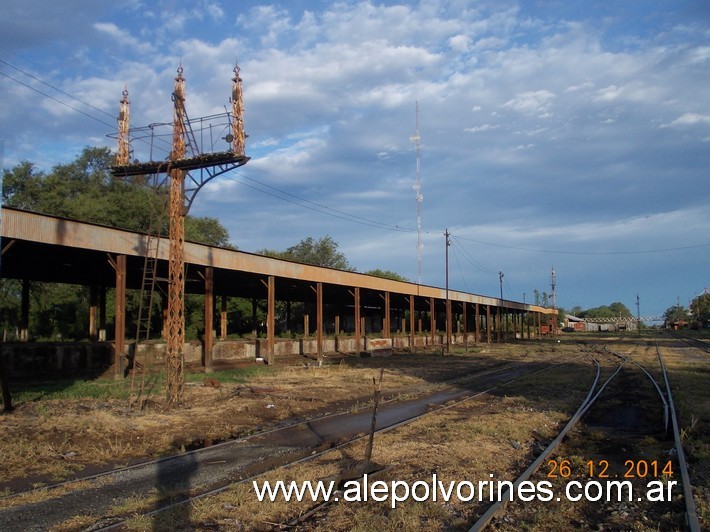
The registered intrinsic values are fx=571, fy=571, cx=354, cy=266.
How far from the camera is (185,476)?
8.76m

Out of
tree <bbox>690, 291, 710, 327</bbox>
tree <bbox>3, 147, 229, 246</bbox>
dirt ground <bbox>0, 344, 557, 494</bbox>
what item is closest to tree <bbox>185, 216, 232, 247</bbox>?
tree <bbox>3, 147, 229, 246</bbox>

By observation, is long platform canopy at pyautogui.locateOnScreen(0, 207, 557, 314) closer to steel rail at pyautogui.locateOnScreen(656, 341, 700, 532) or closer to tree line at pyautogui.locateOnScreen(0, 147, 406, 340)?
tree line at pyautogui.locateOnScreen(0, 147, 406, 340)

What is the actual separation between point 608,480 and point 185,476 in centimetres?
616

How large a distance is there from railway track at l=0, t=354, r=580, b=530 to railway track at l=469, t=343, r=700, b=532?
12.1 feet

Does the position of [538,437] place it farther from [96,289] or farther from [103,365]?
[96,289]

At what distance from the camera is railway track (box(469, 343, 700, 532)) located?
6.21m

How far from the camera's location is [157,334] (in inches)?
1684

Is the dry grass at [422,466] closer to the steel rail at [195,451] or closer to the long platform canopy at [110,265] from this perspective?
the steel rail at [195,451]

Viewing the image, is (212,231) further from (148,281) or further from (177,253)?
(177,253)

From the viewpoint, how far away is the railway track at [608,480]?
6211mm

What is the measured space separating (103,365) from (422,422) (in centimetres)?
1956

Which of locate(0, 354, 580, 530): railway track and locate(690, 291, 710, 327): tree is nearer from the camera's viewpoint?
locate(0, 354, 580, 530): railway track

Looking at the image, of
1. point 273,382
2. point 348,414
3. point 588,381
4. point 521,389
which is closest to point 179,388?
point 348,414

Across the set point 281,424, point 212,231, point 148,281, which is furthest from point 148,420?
point 212,231
